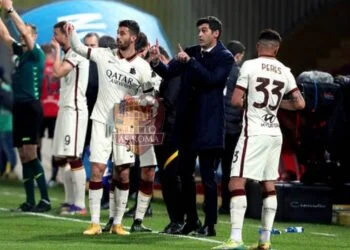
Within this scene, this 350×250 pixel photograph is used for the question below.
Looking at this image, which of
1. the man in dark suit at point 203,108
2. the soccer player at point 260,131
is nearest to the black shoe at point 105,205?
the man in dark suit at point 203,108

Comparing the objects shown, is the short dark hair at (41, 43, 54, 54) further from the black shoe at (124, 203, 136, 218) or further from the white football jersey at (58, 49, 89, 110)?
the black shoe at (124, 203, 136, 218)

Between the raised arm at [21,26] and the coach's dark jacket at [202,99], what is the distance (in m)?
2.49

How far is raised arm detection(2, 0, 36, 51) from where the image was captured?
58.4 feet

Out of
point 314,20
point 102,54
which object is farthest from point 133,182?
point 314,20

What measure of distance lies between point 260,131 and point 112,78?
2275mm

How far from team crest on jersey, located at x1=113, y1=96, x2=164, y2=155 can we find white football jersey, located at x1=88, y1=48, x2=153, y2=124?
0.31 ft

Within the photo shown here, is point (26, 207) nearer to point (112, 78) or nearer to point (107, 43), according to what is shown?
point (107, 43)

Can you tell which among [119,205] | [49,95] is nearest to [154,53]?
[119,205]

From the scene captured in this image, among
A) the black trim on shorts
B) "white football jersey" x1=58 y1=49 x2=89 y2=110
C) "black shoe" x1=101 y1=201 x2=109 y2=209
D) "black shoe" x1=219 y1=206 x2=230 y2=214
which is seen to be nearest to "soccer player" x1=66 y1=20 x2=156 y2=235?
"white football jersey" x1=58 y1=49 x2=89 y2=110

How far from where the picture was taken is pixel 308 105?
18828 millimetres

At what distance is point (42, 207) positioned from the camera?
19.7 m

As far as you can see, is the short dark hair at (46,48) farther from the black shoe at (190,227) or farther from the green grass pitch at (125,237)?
the black shoe at (190,227)

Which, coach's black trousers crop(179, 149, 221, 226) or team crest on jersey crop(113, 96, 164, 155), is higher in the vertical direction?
team crest on jersey crop(113, 96, 164, 155)

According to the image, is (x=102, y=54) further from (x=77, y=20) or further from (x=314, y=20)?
(x=314, y=20)
